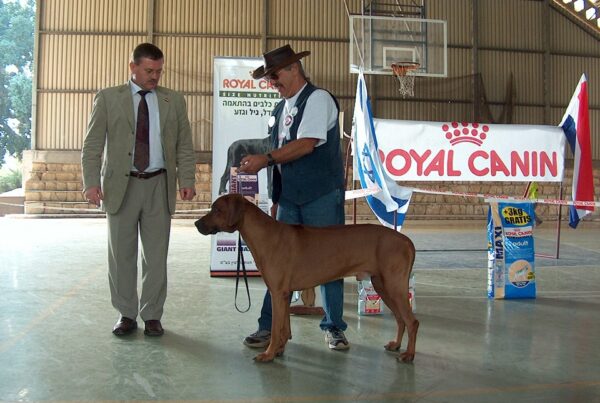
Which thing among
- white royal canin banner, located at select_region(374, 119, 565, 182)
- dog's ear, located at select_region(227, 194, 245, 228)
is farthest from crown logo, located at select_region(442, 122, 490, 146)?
dog's ear, located at select_region(227, 194, 245, 228)

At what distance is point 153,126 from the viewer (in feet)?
11.9

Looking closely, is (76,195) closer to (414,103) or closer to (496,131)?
(414,103)

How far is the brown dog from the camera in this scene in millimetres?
2951

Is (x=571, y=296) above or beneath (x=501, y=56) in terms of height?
beneath

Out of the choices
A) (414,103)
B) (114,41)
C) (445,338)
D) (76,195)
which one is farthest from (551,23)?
(445,338)

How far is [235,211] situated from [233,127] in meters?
3.27

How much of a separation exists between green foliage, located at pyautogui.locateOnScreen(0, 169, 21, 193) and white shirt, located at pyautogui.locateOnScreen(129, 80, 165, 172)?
30900 millimetres

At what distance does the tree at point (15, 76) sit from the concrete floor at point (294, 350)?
2861 centimetres

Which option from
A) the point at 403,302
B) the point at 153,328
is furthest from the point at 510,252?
the point at 153,328

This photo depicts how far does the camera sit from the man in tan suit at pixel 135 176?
351cm

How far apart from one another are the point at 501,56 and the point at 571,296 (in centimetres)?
1684

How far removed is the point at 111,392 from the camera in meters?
2.52

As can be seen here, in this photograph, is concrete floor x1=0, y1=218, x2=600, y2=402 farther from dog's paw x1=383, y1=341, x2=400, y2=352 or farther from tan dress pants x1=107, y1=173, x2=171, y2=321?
tan dress pants x1=107, y1=173, x2=171, y2=321

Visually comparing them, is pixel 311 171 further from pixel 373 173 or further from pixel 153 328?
pixel 373 173
